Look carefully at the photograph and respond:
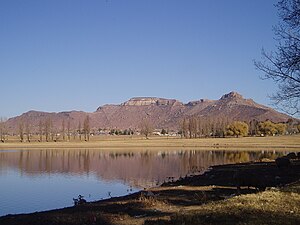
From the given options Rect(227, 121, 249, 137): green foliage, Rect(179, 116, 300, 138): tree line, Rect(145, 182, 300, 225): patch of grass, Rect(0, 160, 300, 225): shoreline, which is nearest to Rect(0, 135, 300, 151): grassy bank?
Rect(227, 121, 249, 137): green foliage

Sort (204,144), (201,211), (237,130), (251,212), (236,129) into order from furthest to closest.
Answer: (236,129) < (237,130) < (204,144) < (201,211) < (251,212)

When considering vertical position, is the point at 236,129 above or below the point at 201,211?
above

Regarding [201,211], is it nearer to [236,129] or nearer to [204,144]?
[204,144]

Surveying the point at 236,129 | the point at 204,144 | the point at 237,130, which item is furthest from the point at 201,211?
the point at 236,129

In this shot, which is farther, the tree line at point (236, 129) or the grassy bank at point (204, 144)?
the tree line at point (236, 129)

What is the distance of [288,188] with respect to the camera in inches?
570

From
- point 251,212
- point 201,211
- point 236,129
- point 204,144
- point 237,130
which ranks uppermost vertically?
point 236,129

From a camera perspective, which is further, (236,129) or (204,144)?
(236,129)

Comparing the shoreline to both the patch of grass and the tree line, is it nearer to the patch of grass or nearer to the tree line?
the patch of grass

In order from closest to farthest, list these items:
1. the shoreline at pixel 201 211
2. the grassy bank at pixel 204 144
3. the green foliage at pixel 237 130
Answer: the shoreline at pixel 201 211 < the grassy bank at pixel 204 144 < the green foliage at pixel 237 130

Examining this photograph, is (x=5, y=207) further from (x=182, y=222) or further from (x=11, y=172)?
(x=11, y=172)

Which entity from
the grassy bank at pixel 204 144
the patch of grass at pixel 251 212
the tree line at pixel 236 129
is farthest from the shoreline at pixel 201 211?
the tree line at pixel 236 129

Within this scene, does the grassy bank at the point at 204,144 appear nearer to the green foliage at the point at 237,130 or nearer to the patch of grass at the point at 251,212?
the green foliage at the point at 237,130

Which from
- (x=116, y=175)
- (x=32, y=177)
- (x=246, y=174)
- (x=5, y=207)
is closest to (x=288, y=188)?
(x=246, y=174)
